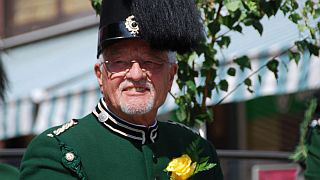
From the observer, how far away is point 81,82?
10.0 metres

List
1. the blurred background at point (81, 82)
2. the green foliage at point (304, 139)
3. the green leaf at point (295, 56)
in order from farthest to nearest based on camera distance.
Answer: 1. the blurred background at point (81, 82)
2. the green foliage at point (304, 139)
3. the green leaf at point (295, 56)

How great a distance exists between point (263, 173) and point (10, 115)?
4.96 m

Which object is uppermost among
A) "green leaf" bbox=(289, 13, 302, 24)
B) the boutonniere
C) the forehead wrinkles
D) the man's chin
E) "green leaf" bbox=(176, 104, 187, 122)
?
"green leaf" bbox=(289, 13, 302, 24)

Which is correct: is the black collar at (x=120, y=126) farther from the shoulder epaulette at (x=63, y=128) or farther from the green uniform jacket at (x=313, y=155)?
the green uniform jacket at (x=313, y=155)

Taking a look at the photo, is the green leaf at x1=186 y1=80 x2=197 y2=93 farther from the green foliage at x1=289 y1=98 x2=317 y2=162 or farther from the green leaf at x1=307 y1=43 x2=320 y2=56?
the green foliage at x1=289 y1=98 x2=317 y2=162

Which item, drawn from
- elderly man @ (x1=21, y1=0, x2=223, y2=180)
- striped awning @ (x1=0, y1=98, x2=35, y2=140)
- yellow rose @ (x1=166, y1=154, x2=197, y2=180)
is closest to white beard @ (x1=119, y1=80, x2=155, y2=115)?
elderly man @ (x1=21, y1=0, x2=223, y2=180)

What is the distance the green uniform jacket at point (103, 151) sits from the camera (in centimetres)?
354

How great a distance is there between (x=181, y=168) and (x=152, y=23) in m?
0.56

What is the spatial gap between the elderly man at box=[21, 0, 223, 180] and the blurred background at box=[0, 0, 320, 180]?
3.78 m

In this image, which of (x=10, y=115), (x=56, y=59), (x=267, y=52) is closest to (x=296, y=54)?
(x=267, y=52)

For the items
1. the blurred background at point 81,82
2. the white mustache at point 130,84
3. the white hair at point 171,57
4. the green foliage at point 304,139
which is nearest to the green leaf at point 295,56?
the white hair at point 171,57

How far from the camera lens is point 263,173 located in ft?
19.6

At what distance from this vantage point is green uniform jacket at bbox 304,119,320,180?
5.36m

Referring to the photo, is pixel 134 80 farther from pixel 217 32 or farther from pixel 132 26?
pixel 217 32
